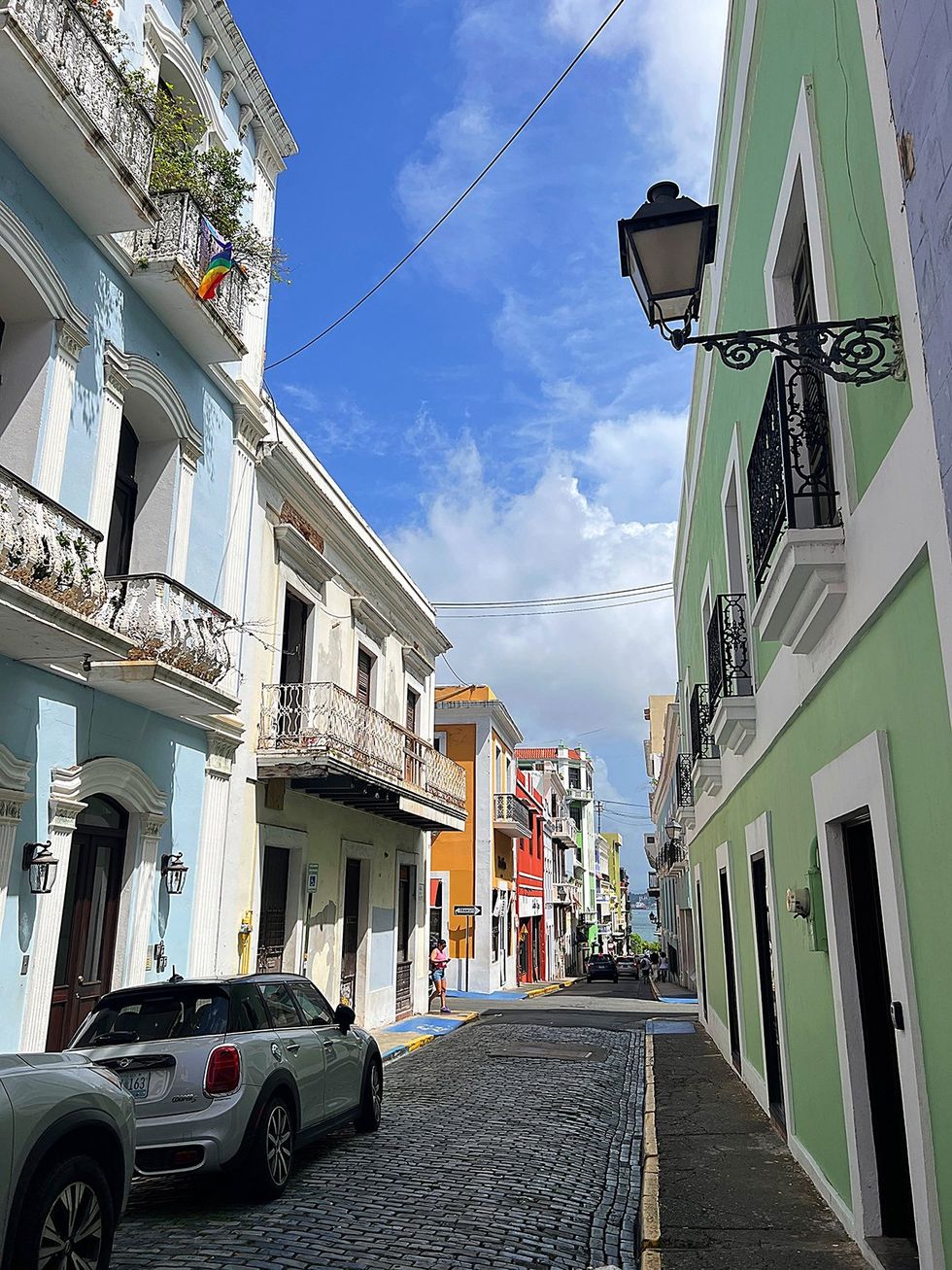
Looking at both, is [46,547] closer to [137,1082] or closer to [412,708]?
[137,1082]

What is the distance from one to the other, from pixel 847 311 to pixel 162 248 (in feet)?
25.0

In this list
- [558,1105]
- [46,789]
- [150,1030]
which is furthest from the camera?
[558,1105]

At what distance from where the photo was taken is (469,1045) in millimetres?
14352

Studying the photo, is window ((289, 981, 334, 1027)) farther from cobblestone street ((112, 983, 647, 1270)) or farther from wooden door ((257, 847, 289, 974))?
wooden door ((257, 847, 289, 974))

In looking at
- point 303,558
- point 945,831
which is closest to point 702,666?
point 303,558

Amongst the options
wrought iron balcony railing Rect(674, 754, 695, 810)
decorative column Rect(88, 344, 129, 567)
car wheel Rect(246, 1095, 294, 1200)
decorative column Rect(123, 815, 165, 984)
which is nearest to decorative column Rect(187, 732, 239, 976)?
decorative column Rect(123, 815, 165, 984)

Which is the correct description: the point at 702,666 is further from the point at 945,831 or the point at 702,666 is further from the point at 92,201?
the point at 945,831

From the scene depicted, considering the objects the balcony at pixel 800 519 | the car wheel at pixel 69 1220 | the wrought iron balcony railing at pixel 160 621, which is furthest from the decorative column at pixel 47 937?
the balcony at pixel 800 519

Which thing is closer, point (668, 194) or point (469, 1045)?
point (668, 194)

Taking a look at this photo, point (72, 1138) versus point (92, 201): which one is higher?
point (92, 201)

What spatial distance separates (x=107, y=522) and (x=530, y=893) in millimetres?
30984

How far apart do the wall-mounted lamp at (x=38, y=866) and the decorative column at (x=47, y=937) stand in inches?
7.3

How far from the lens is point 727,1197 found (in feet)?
18.6

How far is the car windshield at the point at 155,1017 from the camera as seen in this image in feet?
20.5
